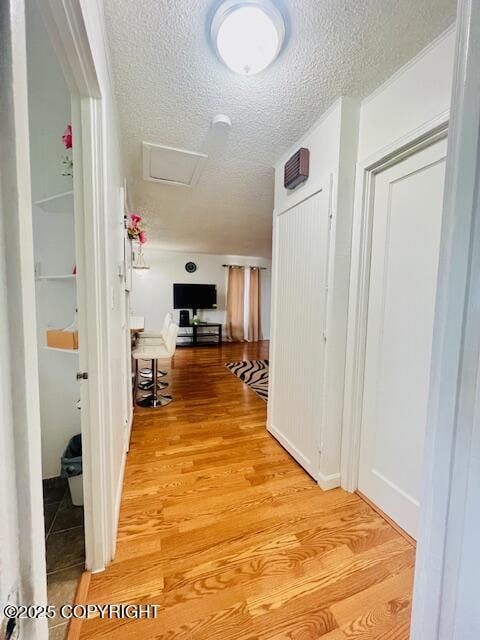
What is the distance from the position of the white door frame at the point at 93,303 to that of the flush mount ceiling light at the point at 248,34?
21.6 inches

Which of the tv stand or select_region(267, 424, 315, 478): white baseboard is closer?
select_region(267, 424, 315, 478): white baseboard

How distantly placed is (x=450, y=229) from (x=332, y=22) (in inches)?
47.3

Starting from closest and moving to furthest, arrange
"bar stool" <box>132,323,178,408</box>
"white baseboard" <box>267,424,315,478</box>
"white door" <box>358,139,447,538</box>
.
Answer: "white door" <box>358,139,447,538</box>
"white baseboard" <box>267,424,315,478</box>
"bar stool" <box>132,323,178,408</box>

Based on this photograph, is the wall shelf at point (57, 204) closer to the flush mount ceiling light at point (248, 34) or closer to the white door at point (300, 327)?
the flush mount ceiling light at point (248, 34)

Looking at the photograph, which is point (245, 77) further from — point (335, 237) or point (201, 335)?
point (201, 335)

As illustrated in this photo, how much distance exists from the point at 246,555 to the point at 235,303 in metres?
5.68

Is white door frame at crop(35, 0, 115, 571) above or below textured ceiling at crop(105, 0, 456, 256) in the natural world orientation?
below

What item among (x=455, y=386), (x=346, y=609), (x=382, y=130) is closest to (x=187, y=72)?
(x=382, y=130)

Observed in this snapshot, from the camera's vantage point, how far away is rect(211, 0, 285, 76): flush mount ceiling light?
3.28 feet

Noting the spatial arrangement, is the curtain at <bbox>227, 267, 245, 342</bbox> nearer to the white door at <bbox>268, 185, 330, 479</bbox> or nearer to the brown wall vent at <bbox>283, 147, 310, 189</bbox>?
the white door at <bbox>268, 185, 330, 479</bbox>

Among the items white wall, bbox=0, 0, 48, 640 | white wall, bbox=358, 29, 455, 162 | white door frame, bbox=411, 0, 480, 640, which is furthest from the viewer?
white wall, bbox=358, 29, 455, 162

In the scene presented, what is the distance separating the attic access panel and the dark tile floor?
2332 millimetres

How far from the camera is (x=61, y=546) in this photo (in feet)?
4.04

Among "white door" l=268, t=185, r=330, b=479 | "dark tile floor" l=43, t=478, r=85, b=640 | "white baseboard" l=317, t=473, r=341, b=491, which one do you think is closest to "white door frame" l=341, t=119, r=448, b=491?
"white baseboard" l=317, t=473, r=341, b=491
